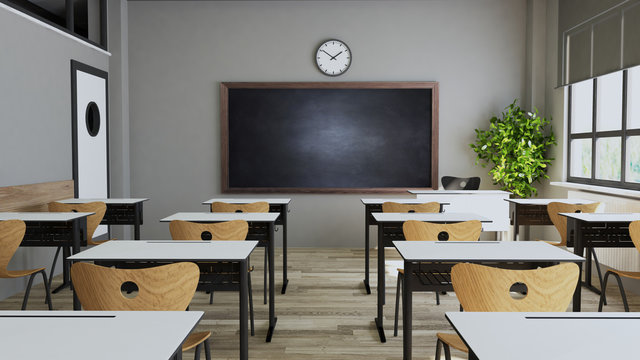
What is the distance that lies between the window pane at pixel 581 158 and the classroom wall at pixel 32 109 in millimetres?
5610

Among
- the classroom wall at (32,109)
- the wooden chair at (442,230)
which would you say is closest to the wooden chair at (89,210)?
the classroom wall at (32,109)

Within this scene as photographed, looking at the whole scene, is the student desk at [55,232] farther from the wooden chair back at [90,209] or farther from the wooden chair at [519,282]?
the wooden chair at [519,282]

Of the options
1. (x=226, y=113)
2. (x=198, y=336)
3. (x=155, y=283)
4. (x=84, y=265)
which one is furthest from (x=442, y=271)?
(x=226, y=113)

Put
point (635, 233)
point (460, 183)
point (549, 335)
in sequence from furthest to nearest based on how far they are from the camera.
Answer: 1. point (460, 183)
2. point (635, 233)
3. point (549, 335)

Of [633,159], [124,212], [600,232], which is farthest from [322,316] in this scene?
[633,159]

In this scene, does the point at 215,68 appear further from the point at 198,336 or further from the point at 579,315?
the point at 579,315

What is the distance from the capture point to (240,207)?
4.10m

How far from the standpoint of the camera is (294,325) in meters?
3.40

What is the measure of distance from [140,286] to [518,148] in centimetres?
504

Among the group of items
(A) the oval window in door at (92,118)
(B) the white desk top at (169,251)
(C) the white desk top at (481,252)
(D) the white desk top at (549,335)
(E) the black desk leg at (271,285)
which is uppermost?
(A) the oval window in door at (92,118)

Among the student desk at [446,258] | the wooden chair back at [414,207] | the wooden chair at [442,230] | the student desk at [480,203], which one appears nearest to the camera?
the student desk at [446,258]

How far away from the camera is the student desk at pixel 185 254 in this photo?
216cm

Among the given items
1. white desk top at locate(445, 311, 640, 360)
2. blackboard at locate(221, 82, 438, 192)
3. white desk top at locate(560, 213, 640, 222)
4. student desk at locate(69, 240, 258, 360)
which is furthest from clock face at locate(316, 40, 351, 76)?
white desk top at locate(445, 311, 640, 360)

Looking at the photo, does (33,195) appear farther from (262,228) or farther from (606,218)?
(606,218)
